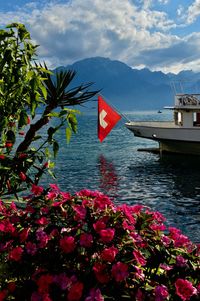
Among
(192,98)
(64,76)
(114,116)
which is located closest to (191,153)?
(192,98)

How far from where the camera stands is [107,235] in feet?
12.8

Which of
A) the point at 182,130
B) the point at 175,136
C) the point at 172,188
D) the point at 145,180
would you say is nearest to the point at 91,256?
the point at 172,188

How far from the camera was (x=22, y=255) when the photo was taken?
4148mm

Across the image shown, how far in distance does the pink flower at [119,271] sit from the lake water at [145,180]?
51.4 feet

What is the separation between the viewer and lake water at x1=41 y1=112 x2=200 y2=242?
24756 millimetres

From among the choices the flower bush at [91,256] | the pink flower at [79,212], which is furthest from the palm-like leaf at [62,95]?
the pink flower at [79,212]

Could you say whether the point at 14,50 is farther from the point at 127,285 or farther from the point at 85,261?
the point at 127,285

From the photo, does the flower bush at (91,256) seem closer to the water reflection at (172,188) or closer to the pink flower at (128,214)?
the pink flower at (128,214)

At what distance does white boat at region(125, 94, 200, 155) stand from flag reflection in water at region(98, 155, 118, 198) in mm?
6978

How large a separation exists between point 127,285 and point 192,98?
44.5 metres

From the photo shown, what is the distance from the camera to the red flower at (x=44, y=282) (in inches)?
148

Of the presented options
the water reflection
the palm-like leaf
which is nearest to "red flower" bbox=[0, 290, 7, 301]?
the palm-like leaf

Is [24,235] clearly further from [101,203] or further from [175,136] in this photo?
[175,136]

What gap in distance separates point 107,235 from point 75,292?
658mm
